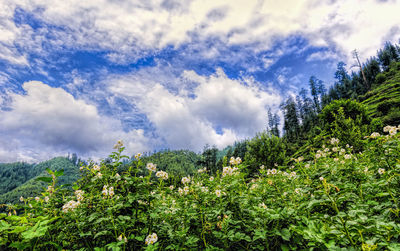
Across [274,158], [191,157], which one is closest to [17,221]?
[274,158]

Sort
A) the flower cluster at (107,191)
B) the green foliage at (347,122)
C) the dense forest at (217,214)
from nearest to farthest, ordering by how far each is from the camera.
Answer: the dense forest at (217,214) < the flower cluster at (107,191) < the green foliage at (347,122)

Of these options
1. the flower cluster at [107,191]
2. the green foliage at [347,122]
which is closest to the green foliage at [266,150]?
the green foliage at [347,122]

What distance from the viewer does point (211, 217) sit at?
2.21 meters

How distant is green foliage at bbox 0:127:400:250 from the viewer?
170cm

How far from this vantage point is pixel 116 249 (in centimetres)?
172

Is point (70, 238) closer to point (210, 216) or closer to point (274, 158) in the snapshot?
point (210, 216)

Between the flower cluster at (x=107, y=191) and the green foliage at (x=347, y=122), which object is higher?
the green foliage at (x=347, y=122)

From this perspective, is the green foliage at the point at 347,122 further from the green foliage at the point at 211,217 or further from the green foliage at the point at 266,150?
the green foliage at the point at 211,217

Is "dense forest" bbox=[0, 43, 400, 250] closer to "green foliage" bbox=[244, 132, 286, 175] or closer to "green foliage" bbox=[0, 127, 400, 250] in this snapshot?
"green foliage" bbox=[0, 127, 400, 250]

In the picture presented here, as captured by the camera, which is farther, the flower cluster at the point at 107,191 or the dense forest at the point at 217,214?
the flower cluster at the point at 107,191

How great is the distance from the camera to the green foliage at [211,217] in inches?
67.1

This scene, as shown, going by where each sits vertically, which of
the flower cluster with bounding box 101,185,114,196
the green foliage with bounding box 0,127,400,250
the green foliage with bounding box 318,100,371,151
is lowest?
the green foliage with bounding box 0,127,400,250

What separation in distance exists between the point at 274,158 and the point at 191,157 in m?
162

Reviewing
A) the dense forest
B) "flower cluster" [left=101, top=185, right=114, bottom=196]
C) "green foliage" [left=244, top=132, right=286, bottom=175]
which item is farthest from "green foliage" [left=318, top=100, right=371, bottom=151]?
"flower cluster" [left=101, top=185, right=114, bottom=196]
